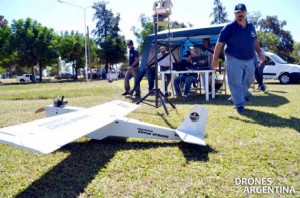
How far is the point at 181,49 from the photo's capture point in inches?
566

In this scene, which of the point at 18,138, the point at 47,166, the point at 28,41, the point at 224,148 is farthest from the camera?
the point at 28,41

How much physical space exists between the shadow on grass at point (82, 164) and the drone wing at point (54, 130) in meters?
0.44

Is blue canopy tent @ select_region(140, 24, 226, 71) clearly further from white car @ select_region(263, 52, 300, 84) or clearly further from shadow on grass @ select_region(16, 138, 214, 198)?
white car @ select_region(263, 52, 300, 84)

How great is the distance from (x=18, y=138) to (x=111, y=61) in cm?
5449

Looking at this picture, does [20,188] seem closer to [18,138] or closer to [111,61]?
[18,138]

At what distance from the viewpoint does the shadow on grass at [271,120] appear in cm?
476

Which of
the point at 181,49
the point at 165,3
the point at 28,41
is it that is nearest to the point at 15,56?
the point at 28,41

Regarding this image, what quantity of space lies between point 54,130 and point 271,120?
4211mm

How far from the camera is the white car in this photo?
54.5 feet

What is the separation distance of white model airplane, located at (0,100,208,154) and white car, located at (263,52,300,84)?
1519 centimetres

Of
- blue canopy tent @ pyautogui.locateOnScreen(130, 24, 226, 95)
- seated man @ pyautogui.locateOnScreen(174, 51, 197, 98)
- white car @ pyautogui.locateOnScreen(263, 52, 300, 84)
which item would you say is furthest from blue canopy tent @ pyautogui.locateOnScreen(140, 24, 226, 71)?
white car @ pyautogui.locateOnScreen(263, 52, 300, 84)

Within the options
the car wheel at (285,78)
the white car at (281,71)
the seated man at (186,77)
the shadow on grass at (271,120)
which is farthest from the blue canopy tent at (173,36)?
the car wheel at (285,78)

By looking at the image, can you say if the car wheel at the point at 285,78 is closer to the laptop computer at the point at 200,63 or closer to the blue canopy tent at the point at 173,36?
the blue canopy tent at the point at 173,36

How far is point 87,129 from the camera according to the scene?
11.0 ft
